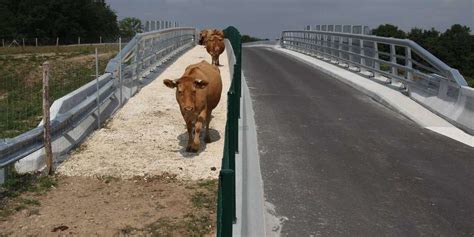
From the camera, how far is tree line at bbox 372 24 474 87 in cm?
6538

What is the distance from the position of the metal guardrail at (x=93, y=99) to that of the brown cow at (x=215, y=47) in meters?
2.04

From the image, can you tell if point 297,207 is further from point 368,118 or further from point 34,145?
point 368,118

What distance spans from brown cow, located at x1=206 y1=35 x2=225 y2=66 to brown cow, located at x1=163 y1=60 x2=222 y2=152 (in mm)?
10679

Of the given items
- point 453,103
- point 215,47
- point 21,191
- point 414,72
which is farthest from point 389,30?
point 21,191

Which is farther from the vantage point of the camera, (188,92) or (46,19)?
(46,19)

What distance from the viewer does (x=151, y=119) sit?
10.8 meters

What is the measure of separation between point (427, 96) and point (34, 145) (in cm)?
847

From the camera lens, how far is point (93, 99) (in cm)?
971

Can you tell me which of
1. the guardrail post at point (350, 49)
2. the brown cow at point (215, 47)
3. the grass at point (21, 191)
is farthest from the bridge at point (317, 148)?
the brown cow at point (215, 47)

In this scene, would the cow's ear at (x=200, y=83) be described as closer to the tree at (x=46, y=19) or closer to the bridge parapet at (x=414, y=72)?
the bridge parapet at (x=414, y=72)

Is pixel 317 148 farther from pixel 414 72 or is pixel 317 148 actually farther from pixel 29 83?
pixel 29 83

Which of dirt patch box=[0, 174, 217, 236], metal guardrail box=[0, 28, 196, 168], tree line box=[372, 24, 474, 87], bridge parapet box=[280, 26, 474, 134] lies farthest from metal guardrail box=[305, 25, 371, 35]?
tree line box=[372, 24, 474, 87]

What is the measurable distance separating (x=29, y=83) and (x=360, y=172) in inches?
792

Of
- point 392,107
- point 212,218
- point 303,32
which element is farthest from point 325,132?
point 303,32
